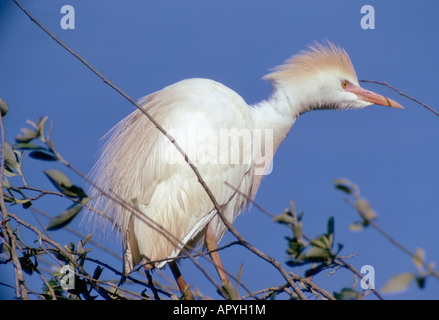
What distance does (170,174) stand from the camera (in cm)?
248

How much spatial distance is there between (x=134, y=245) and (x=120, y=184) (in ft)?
0.96

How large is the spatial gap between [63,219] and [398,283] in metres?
0.63

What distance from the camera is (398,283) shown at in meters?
0.93

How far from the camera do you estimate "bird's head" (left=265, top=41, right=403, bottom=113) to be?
2838 mm

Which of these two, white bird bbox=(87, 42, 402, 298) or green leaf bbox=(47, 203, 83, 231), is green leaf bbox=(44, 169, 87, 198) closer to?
green leaf bbox=(47, 203, 83, 231)

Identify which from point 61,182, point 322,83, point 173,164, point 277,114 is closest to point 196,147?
point 173,164

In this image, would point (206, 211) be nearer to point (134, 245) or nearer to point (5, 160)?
point (134, 245)

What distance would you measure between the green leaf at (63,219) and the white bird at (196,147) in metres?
1.17

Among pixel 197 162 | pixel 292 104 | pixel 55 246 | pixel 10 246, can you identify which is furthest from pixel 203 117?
pixel 10 246

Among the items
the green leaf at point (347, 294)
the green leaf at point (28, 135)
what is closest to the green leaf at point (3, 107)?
the green leaf at point (28, 135)

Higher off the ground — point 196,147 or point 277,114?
point 277,114

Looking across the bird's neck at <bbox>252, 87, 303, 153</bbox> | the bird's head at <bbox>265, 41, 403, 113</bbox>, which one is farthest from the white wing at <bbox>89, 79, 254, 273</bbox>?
the bird's head at <bbox>265, 41, 403, 113</bbox>

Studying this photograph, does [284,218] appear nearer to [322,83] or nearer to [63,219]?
[63,219]

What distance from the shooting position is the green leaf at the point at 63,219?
1110 millimetres
